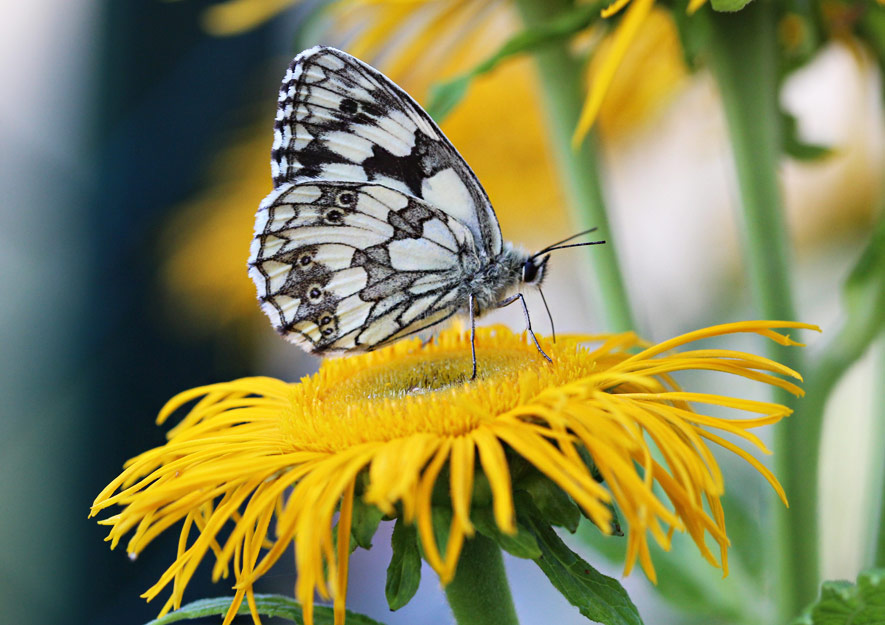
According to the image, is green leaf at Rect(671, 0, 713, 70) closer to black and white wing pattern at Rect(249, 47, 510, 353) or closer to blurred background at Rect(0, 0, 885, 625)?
black and white wing pattern at Rect(249, 47, 510, 353)

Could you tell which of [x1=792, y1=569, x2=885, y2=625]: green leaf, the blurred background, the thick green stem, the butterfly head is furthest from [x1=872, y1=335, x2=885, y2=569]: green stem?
the blurred background

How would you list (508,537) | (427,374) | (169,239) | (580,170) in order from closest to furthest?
(508,537) < (427,374) < (580,170) < (169,239)

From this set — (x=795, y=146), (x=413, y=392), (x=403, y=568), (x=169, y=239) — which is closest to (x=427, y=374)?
(x=413, y=392)

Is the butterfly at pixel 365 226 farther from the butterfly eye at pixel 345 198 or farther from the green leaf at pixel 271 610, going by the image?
the green leaf at pixel 271 610

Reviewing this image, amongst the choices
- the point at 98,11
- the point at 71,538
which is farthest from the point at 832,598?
the point at 98,11

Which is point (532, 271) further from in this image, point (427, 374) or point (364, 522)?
point (364, 522)

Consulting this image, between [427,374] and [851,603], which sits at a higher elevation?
[427,374]
